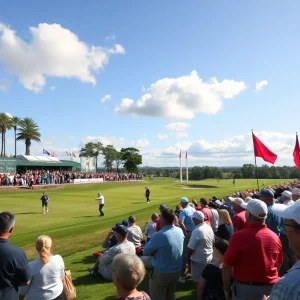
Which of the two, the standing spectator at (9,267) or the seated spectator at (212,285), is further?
the seated spectator at (212,285)

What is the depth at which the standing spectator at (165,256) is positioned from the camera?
5594 millimetres

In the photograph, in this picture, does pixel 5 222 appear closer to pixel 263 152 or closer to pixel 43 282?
pixel 43 282

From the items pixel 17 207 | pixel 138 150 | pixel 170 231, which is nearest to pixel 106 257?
pixel 170 231

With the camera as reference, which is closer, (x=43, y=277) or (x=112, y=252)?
(x=43, y=277)

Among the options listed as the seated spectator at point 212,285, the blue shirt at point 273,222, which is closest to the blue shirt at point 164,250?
the seated spectator at point 212,285

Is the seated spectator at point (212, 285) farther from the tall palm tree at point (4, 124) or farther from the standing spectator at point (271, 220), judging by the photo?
the tall palm tree at point (4, 124)

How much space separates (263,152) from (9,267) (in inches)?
641

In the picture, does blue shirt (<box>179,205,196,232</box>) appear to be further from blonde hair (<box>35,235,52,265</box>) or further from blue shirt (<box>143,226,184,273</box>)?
blonde hair (<box>35,235,52,265</box>)

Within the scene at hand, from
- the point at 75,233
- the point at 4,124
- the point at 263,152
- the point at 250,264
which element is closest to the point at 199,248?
the point at 250,264

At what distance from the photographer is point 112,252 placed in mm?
7504

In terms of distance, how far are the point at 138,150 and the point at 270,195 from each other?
104m

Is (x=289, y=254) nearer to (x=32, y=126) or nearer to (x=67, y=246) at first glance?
(x=67, y=246)

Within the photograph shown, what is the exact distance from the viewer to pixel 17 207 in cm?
2684

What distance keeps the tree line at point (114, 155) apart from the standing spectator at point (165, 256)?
10209 centimetres
